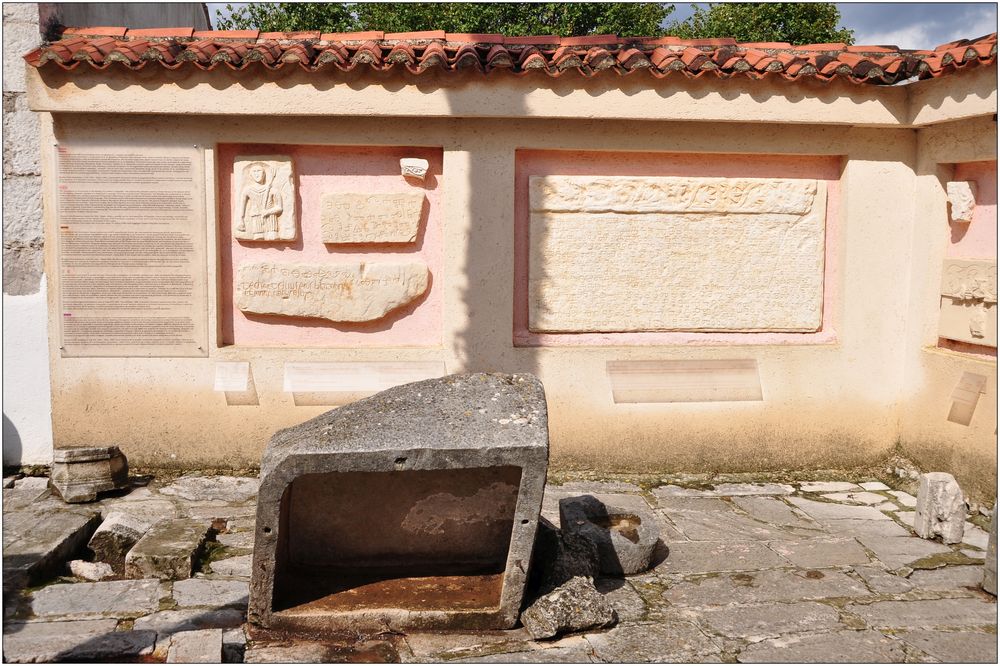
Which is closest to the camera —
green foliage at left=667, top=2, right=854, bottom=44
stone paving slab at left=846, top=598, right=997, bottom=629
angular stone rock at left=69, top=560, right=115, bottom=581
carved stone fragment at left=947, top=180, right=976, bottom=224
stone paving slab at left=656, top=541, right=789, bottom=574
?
stone paving slab at left=846, top=598, right=997, bottom=629

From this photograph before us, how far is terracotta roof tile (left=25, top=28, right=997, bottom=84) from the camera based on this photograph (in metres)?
6.20

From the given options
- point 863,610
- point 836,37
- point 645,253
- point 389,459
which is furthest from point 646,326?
point 836,37

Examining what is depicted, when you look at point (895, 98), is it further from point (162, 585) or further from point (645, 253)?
point (162, 585)

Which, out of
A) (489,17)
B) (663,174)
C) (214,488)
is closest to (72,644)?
(214,488)

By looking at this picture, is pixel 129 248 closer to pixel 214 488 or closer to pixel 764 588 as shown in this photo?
pixel 214 488

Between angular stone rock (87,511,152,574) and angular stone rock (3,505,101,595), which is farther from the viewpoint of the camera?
angular stone rock (87,511,152,574)

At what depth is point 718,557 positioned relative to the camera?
17.3ft

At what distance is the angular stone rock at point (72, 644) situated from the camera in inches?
152

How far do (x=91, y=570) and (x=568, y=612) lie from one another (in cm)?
253

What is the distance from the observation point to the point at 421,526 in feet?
15.0

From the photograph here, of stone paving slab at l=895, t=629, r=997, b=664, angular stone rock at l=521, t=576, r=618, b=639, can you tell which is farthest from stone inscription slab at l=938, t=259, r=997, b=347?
angular stone rock at l=521, t=576, r=618, b=639

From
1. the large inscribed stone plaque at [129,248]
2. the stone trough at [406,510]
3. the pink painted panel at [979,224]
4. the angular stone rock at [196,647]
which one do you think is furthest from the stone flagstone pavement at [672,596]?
the pink painted panel at [979,224]

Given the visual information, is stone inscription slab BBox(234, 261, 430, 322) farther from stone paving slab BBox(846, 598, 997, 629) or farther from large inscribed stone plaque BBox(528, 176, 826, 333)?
stone paving slab BBox(846, 598, 997, 629)

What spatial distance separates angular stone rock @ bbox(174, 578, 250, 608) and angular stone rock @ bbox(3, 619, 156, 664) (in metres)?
0.43
